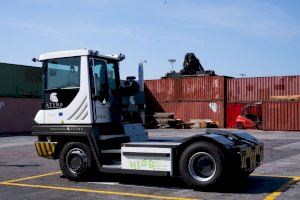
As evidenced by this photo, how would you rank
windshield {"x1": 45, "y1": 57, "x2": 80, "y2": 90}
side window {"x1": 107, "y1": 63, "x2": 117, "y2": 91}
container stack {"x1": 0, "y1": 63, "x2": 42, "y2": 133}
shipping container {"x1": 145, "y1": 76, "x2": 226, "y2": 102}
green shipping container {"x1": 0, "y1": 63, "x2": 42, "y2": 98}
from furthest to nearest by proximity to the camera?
shipping container {"x1": 145, "y1": 76, "x2": 226, "y2": 102} → green shipping container {"x1": 0, "y1": 63, "x2": 42, "y2": 98} → container stack {"x1": 0, "y1": 63, "x2": 42, "y2": 133} → side window {"x1": 107, "y1": 63, "x2": 117, "y2": 91} → windshield {"x1": 45, "y1": 57, "x2": 80, "y2": 90}

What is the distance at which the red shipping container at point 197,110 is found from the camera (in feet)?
121

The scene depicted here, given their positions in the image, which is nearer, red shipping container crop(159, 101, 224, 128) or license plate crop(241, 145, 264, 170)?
license plate crop(241, 145, 264, 170)

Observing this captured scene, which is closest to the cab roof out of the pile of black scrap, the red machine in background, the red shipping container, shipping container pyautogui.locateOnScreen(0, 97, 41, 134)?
shipping container pyautogui.locateOnScreen(0, 97, 41, 134)

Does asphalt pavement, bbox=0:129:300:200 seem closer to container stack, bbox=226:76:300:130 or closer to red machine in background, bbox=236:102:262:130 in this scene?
container stack, bbox=226:76:300:130

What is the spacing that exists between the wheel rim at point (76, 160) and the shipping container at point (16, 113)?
81.7 feet

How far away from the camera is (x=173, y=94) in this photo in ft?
130

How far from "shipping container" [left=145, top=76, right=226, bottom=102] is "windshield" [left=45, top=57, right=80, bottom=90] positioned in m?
28.7

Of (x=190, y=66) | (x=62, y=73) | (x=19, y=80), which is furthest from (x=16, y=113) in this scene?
(x=62, y=73)

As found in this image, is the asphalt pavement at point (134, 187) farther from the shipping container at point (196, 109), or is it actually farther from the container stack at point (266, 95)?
the shipping container at point (196, 109)

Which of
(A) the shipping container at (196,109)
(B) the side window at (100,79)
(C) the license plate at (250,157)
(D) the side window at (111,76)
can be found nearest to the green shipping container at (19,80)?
(A) the shipping container at (196,109)

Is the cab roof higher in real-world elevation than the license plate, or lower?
higher

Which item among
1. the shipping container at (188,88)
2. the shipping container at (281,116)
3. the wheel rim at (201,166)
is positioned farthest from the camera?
the shipping container at (188,88)

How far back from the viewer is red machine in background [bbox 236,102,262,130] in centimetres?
3334

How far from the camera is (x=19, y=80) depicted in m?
34.7
